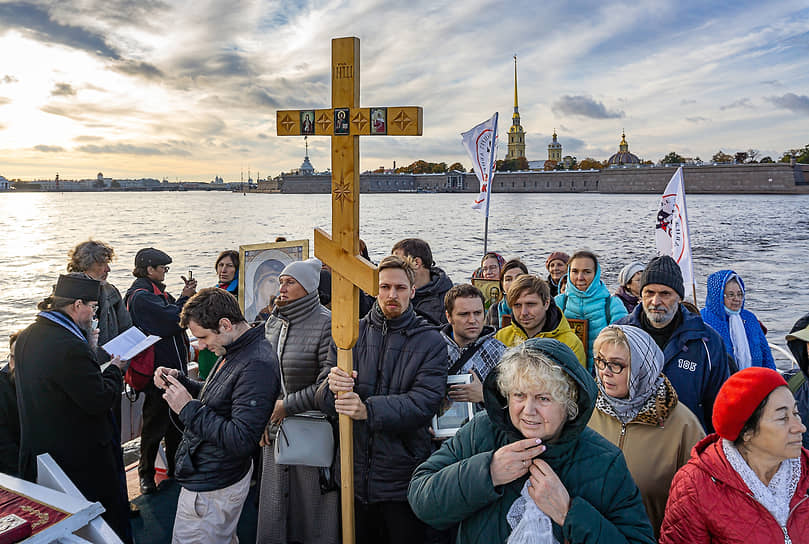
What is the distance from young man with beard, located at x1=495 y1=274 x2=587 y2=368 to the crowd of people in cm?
1

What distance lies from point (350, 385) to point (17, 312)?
18586 mm

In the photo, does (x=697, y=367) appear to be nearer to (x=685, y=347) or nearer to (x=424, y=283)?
(x=685, y=347)

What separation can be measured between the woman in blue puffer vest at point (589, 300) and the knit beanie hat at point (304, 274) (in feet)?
6.43

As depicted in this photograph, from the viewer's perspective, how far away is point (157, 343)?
4.26m

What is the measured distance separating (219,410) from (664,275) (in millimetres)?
2460

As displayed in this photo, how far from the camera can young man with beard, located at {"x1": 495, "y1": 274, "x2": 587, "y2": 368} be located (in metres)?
3.30

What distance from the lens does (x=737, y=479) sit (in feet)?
6.23

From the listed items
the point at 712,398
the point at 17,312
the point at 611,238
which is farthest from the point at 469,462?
the point at 611,238

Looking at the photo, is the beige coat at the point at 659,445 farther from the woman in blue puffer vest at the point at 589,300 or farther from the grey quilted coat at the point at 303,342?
the woman in blue puffer vest at the point at 589,300

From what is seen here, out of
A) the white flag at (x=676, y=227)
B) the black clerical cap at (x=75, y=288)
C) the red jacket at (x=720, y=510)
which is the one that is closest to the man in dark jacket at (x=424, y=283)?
the black clerical cap at (x=75, y=288)

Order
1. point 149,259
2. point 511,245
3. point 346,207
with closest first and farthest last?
1. point 346,207
2. point 149,259
3. point 511,245

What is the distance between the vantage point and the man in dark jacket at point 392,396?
265 centimetres

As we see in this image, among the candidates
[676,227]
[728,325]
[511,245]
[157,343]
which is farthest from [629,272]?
[511,245]

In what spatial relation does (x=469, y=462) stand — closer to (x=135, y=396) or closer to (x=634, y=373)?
(x=634, y=373)
